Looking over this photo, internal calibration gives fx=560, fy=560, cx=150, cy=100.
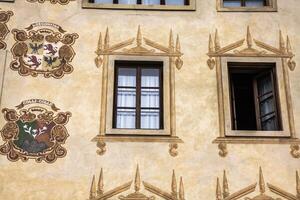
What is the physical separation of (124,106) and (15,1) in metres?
3.43

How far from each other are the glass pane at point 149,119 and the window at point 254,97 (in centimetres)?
150

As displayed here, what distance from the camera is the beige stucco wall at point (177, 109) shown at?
1026 cm

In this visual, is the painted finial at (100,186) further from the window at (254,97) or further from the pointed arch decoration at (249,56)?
the window at (254,97)

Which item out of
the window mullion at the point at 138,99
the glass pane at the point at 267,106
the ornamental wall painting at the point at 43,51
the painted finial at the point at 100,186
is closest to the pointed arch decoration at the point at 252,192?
the glass pane at the point at 267,106

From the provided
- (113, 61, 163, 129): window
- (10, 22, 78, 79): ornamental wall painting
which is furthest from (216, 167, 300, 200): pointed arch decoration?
(10, 22, 78, 79): ornamental wall painting

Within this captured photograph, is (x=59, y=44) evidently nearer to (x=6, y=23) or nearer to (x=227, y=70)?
(x=6, y=23)

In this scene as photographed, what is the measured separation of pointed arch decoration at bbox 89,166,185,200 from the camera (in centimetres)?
1012

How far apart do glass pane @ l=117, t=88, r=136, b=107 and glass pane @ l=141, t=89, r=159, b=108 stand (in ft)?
0.63

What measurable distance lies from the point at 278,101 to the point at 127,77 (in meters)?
3.09

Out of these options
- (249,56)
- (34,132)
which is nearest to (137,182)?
(34,132)

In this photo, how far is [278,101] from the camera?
36.7ft

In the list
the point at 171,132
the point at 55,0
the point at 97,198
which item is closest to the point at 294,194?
the point at 171,132

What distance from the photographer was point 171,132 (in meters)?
10.8

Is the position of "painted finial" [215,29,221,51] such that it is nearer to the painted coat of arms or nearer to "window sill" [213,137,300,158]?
"window sill" [213,137,300,158]
